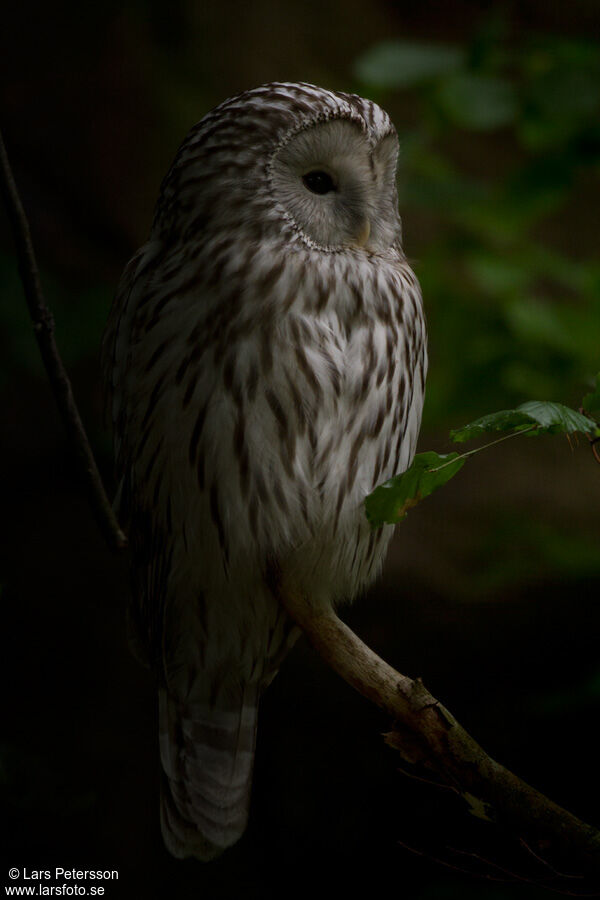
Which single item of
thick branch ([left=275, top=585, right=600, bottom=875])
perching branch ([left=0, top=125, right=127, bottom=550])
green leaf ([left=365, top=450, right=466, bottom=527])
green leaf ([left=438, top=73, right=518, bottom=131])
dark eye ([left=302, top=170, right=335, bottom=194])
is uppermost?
green leaf ([left=438, top=73, right=518, bottom=131])

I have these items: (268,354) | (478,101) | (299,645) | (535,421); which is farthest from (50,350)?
(299,645)

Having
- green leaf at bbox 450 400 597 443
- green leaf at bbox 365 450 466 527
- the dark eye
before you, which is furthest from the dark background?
green leaf at bbox 450 400 597 443

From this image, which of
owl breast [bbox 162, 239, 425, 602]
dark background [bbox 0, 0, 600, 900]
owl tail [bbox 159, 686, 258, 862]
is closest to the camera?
owl breast [bbox 162, 239, 425, 602]

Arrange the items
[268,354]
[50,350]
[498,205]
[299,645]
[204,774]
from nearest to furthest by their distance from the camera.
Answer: [50,350] < [268,354] < [204,774] < [498,205] < [299,645]

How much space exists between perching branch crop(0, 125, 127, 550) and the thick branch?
0.37m

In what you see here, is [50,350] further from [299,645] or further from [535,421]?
[299,645]

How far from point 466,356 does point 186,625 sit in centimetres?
88

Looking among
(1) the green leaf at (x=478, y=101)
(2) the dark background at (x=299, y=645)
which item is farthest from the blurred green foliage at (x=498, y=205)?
Answer: (2) the dark background at (x=299, y=645)

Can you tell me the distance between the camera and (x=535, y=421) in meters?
0.95

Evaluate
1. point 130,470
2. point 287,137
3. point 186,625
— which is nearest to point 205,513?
point 130,470

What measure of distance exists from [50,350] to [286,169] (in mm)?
505

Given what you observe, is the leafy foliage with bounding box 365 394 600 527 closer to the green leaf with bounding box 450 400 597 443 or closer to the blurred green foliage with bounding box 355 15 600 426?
the green leaf with bounding box 450 400 597 443

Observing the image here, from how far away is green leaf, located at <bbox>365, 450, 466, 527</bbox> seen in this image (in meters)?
1.04

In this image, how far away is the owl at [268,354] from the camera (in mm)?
1428
